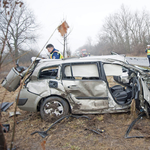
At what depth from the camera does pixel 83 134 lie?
290 cm

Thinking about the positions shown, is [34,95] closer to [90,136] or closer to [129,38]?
[90,136]

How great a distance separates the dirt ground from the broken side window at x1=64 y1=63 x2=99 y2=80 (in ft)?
3.49

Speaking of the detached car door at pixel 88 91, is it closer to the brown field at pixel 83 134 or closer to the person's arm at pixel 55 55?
the brown field at pixel 83 134

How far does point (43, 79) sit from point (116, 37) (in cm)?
3780

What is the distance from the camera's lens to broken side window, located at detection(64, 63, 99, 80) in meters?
3.48

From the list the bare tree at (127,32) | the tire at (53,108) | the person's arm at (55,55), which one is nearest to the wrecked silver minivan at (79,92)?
the tire at (53,108)

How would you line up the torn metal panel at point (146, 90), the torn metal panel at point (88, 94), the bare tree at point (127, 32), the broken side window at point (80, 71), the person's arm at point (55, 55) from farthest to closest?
1. the bare tree at point (127, 32)
2. the person's arm at point (55, 55)
3. the broken side window at point (80, 71)
4. the torn metal panel at point (88, 94)
5. the torn metal panel at point (146, 90)

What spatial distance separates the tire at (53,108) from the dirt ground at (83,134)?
164mm

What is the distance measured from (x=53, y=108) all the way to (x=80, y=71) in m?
1.17

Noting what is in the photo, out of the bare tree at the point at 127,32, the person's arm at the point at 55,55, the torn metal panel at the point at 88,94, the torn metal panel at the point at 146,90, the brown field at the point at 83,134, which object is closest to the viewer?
the brown field at the point at 83,134

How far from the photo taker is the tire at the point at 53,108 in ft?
11.0

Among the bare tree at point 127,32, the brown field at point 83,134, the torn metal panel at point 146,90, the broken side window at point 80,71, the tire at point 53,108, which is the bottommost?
the brown field at point 83,134

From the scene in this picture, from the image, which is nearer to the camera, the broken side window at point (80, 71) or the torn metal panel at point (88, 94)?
the torn metal panel at point (88, 94)

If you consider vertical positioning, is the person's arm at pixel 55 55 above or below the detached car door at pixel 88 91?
above
